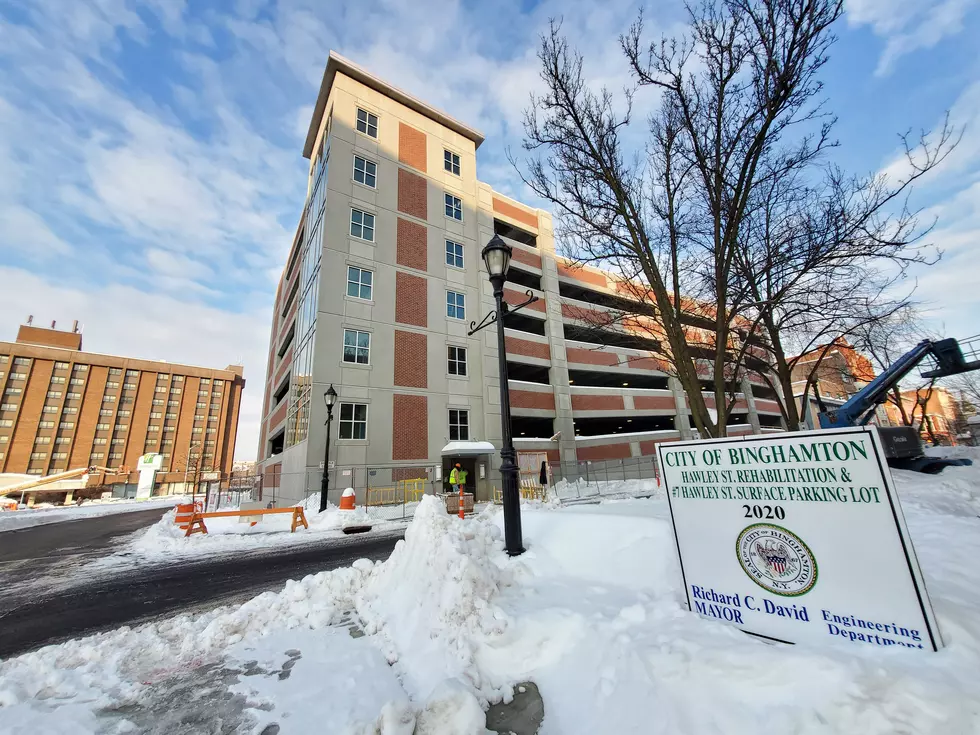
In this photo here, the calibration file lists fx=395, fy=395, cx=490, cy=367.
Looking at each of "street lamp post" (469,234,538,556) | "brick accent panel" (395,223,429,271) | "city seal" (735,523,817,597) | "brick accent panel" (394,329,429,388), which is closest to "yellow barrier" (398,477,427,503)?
"brick accent panel" (394,329,429,388)

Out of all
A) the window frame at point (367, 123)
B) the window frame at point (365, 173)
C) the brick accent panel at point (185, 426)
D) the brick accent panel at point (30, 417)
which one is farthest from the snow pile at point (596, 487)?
the brick accent panel at point (30, 417)

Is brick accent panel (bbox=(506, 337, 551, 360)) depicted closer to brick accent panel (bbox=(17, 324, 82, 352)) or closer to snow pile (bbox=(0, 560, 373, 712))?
snow pile (bbox=(0, 560, 373, 712))

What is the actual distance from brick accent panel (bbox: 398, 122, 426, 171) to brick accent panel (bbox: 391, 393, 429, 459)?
53.9 feet

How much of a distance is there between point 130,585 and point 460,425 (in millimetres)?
17790

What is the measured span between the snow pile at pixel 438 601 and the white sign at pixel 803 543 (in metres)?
1.81

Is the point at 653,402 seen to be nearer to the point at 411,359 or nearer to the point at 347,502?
the point at 411,359

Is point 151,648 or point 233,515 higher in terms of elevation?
point 233,515

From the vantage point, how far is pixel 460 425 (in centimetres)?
2412

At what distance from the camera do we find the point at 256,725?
2760 millimetres

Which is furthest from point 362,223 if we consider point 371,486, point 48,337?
point 48,337

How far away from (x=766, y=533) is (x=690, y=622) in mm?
872

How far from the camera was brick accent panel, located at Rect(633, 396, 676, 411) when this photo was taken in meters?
34.8

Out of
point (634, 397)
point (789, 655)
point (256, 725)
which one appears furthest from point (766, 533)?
point (634, 397)

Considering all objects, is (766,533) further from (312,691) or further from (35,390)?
(35,390)
